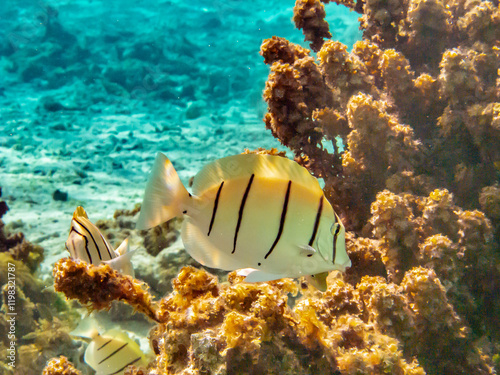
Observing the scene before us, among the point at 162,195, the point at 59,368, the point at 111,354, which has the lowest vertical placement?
the point at 111,354

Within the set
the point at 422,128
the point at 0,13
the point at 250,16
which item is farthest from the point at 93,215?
the point at 0,13

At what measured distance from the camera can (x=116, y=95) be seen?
1512 cm

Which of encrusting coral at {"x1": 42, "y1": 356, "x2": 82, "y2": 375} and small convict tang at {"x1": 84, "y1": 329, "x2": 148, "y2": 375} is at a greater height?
encrusting coral at {"x1": 42, "y1": 356, "x2": 82, "y2": 375}

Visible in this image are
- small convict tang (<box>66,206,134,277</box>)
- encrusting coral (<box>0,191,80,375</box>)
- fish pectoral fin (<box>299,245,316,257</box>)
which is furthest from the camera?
encrusting coral (<box>0,191,80,375</box>)

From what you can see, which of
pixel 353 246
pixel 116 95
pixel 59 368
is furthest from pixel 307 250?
pixel 116 95

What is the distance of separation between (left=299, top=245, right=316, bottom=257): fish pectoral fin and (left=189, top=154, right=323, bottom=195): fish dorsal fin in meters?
0.21

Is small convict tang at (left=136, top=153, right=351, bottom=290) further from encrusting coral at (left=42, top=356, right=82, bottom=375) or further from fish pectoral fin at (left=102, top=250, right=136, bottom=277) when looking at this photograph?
encrusting coral at (left=42, top=356, right=82, bottom=375)

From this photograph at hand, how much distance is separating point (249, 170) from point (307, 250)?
35cm

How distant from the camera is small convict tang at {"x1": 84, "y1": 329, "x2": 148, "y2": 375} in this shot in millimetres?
2309

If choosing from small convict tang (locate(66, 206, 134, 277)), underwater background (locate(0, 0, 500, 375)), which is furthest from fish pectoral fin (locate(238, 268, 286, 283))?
small convict tang (locate(66, 206, 134, 277))

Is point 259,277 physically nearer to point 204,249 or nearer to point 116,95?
point 204,249

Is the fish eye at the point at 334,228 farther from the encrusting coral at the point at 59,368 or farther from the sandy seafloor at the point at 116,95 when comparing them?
the sandy seafloor at the point at 116,95

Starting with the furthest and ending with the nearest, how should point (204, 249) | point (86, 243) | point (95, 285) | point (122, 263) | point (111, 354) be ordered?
point (111, 354) < point (86, 243) < point (122, 263) < point (95, 285) < point (204, 249)

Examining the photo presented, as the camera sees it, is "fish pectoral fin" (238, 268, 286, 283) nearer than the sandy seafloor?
Yes
